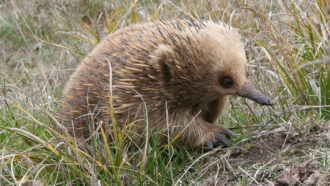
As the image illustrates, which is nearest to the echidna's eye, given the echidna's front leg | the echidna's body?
the echidna's body

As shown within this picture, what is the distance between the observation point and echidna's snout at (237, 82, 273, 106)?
2643 millimetres

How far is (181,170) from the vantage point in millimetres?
2861

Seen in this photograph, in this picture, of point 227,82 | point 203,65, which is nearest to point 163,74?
point 203,65

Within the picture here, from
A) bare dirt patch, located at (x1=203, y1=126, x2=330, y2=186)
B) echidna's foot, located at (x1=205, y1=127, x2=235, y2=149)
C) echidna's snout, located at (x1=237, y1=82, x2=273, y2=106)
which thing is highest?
echidna's snout, located at (x1=237, y1=82, x2=273, y2=106)

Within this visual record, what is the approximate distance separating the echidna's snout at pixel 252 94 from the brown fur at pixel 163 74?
1.4 inches

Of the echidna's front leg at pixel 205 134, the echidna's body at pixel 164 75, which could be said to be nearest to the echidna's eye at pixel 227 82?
the echidna's body at pixel 164 75

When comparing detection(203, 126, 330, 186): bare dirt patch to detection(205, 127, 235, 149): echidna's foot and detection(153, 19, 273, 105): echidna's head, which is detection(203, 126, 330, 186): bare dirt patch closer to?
detection(205, 127, 235, 149): echidna's foot

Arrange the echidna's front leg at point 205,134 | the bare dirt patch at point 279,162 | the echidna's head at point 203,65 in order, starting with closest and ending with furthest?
the bare dirt patch at point 279,162 < the echidna's head at point 203,65 < the echidna's front leg at point 205,134

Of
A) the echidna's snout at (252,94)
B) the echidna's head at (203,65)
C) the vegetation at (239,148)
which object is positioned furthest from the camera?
the echidna's head at (203,65)

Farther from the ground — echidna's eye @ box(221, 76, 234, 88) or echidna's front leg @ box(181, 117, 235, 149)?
echidna's eye @ box(221, 76, 234, 88)

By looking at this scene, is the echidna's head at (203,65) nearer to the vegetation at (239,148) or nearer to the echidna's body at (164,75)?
the echidna's body at (164,75)

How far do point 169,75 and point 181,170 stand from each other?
59 cm

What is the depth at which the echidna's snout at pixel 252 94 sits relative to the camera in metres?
2.64

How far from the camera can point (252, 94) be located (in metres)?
2.71
